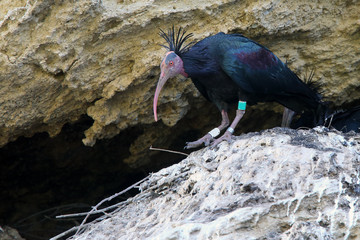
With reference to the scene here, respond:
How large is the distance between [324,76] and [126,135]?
90.0 inches

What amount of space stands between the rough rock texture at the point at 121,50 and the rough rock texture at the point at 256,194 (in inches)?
43.0

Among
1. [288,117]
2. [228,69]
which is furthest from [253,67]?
[288,117]

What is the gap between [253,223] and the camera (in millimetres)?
3045

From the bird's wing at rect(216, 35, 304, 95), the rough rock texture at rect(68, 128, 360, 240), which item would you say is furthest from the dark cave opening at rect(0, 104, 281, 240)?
the rough rock texture at rect(68, 128, 360, 240)

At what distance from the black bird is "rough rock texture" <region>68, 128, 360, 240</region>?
1.94 ft

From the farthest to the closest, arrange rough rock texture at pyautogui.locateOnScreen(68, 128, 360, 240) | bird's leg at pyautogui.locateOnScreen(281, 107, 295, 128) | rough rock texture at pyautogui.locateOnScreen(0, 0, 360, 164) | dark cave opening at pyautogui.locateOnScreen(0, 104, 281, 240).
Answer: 1. dark cave opening at pyautogui.locateOnScreen(0, 104, 281, 240)
2. bird's leg at pyautogui.locateOnScreen(281, 107, 295, 128)
3. rough rock texture at pyautogui.locateOnScreen(0, 0, 360, 164)
4. rough rock texture at pyautogui.locateOnScreen(68, 128, 360, 240)

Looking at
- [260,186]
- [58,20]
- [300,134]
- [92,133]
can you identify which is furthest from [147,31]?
[260,186]

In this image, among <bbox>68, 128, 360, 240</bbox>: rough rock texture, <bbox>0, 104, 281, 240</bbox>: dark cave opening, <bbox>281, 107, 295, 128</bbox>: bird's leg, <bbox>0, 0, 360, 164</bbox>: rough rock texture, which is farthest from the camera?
<bbox>0, 104, 281, 240</bbox>: dark cave opening

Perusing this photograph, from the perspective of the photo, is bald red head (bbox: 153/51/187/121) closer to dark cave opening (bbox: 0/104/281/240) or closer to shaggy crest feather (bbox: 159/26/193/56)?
shaggy crest feather (bbox: 159/26/193/56)

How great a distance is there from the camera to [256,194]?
322 cm

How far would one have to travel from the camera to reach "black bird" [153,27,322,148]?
4.48 m

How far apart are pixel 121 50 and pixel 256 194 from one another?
202 cm

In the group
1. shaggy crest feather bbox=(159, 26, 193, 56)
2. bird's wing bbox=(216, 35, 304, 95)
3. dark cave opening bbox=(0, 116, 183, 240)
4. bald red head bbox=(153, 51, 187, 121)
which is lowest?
dark cave opening bbox=(0, 116, 183, 240)

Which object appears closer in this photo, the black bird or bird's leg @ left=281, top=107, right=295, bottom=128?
the black bird
